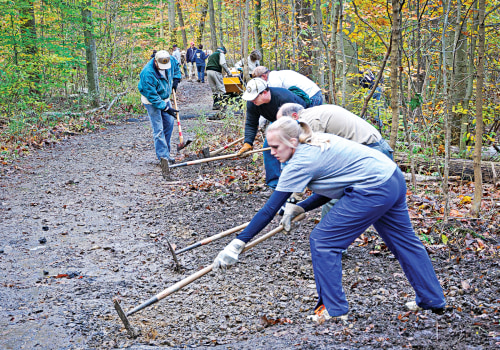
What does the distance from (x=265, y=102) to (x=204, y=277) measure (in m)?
2.25

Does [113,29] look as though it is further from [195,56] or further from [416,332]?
[416,332]

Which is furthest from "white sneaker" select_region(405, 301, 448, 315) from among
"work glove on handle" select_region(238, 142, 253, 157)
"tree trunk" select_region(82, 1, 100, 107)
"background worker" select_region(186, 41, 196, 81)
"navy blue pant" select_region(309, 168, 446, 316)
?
"background worker" select_region(186, 41, 196, 81)

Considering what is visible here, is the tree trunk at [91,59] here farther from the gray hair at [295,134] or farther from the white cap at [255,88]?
the gray hair at [295,134]

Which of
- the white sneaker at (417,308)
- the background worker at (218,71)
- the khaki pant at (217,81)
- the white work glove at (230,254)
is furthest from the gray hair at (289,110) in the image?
the khaki pant at (217,81)

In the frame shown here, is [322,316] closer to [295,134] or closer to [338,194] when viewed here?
[338,194]

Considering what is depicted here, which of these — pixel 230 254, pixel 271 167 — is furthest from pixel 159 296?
pixel 271 167

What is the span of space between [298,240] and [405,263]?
208 centimetres

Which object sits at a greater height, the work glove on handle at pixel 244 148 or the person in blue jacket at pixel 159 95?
the person in blue jacket at pixel 159 95

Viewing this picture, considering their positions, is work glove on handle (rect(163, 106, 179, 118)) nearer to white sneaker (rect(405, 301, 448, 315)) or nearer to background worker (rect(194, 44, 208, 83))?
white sneaker (rect(405, 301, 448, 315))

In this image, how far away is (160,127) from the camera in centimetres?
895

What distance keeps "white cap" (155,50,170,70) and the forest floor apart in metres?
2.35

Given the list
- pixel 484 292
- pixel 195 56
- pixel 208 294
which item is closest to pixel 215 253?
pixel 208 294

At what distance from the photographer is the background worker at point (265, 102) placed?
524cm

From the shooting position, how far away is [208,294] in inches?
180
